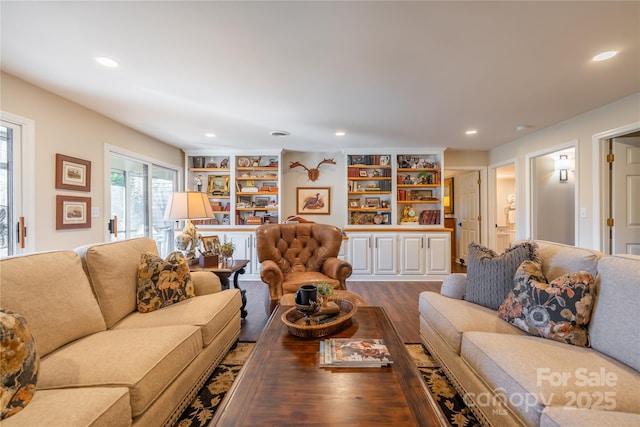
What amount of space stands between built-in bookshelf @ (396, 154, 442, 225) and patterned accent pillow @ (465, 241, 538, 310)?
9.85 feet

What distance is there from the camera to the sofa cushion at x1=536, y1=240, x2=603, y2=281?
158 cm

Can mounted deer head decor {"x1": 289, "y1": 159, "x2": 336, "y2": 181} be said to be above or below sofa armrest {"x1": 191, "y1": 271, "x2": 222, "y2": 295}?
above

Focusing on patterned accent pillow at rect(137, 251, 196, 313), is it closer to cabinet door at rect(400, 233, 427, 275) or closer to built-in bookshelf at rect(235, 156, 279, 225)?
built-in bookshelf at rect(235, 156, 279, 225)

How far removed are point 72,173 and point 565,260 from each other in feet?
13.9

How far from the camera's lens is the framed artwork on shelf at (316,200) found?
17.2ft

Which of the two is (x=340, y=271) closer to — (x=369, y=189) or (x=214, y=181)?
(x=369, y=189)

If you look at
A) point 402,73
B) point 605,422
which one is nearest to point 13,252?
point 402,73

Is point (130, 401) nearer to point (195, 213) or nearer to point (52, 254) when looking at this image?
point (52, 254)

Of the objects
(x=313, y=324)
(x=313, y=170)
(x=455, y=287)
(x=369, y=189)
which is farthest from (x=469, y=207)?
(x=313, y=324)

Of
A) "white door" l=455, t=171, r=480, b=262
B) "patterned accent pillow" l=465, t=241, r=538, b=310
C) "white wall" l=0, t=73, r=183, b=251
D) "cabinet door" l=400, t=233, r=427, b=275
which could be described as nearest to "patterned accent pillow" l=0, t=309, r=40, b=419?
"white wall" l=0, t=73, r=183, b=251

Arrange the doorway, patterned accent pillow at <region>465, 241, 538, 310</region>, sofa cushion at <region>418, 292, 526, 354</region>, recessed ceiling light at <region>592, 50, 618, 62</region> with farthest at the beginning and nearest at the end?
1. the doorway
2. recessed ceiling light at <region>592, 50, 618, 62</region>
3. patterned accent pillow at <region>465, 241, 538, 310</region>
4. sofa cushion at <region>418, 292, 526, 354</region>

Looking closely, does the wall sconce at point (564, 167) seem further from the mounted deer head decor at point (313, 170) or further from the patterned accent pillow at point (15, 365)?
the patterned accent pillow at point (15, 365)

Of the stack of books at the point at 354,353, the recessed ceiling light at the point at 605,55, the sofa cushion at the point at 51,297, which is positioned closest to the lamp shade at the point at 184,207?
the sofa cushion at the point at 51,297

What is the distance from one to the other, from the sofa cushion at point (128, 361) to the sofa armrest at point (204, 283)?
0.66m
